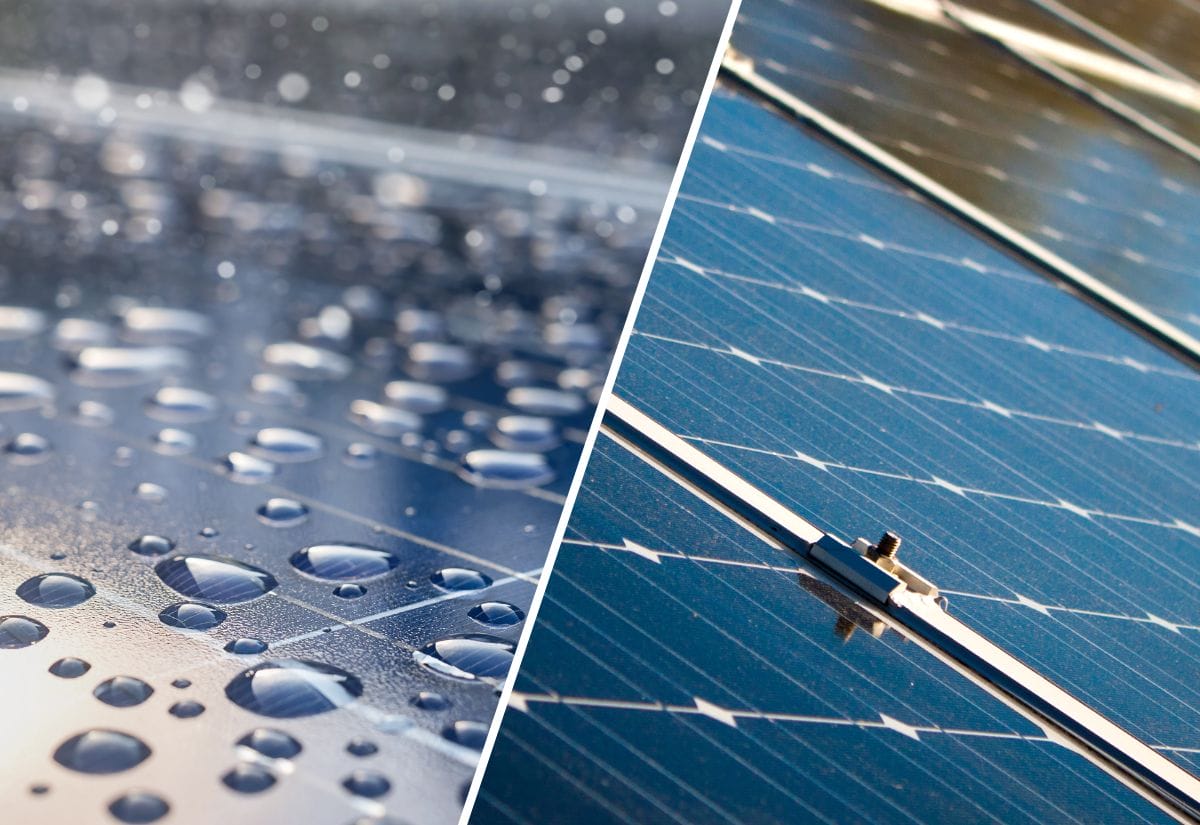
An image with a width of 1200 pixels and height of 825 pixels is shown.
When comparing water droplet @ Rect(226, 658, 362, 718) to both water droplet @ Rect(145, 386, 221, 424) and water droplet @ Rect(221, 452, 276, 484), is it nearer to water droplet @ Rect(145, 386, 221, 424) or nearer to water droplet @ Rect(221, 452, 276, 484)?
water droplet @ Rect(221, 452, 276, 484)

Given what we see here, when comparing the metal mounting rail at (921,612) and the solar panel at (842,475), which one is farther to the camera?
the metal mounting rail at (921,612)

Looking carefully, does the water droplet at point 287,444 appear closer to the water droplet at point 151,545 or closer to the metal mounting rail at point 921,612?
the water droplet at point 151,545

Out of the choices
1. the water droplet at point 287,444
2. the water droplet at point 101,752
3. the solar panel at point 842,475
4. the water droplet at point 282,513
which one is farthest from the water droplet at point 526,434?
the water droplet at point 101,752

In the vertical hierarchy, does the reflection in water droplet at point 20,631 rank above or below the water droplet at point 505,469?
below

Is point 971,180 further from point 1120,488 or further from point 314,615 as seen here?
point 314,615

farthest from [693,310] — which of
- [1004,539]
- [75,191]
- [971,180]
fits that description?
[75,191]

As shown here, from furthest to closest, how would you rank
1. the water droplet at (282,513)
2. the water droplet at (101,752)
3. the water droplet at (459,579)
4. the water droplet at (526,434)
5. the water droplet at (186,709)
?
1. the water droplet at (526,434)
2. the water droplet at (282,513)
3. the water droplet at (459,579)
4. the water droplet at (186,709)
5. the water droplet at (101,752)
